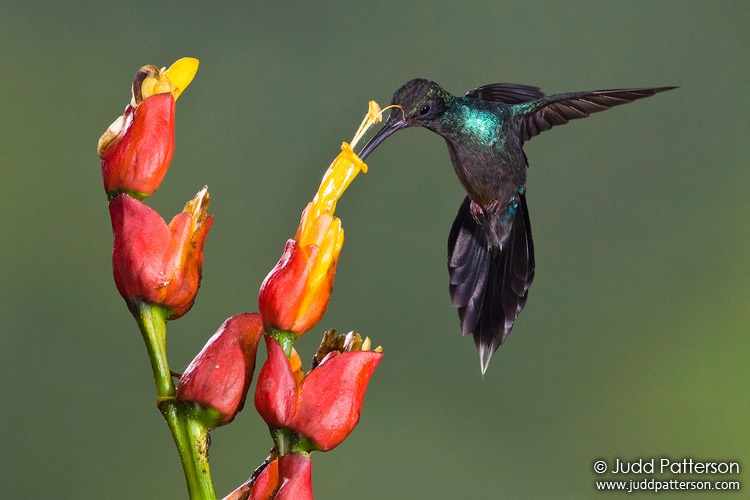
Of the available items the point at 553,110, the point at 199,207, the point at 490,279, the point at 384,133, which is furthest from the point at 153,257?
the point at 553,110

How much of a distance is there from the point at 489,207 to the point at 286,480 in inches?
→ 17.1

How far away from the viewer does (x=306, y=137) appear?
130cm

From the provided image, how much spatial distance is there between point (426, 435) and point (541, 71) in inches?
20.7

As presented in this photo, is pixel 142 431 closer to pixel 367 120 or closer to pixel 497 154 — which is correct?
pixel 497 154

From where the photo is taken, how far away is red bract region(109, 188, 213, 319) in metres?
0.38

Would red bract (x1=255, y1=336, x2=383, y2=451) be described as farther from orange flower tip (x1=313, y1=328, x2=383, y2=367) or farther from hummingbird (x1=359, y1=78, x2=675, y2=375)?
hummingbird (x1=359, y1=78, x2=675, y2=375)

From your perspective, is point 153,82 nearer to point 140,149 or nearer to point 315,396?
point 140,149

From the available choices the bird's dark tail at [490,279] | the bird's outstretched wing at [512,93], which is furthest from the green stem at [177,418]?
the bird's outstretched wing at [512,93]

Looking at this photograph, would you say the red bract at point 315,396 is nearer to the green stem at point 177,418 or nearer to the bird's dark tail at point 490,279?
the green stem at point 177,418

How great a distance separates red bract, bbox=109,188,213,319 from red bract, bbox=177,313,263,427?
0.08ft

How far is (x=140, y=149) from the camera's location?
1.29ft

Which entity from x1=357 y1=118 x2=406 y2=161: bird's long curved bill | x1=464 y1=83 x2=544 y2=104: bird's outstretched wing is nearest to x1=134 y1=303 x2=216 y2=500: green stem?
x1=357 y1=118 x2=406 y2=161: bird's long curved bill

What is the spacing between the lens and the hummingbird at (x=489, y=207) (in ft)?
2.33

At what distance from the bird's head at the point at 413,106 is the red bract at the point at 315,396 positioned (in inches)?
9.8
